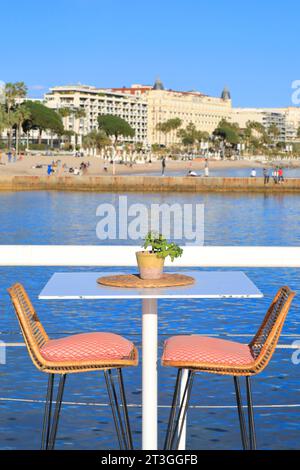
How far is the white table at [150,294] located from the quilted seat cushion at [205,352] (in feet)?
0.40

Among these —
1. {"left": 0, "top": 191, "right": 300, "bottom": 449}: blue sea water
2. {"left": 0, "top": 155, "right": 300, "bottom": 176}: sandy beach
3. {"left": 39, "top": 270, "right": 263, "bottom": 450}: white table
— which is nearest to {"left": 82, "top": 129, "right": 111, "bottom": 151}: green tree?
{"left": 0, "top": 155, "right": 300, "bottom": 176}: sandy beach

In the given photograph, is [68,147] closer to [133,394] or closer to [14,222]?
[14,222]

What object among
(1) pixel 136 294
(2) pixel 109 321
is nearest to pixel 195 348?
(1) pixel 136 294

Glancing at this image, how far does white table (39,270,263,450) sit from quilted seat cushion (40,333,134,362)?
4.7 inches

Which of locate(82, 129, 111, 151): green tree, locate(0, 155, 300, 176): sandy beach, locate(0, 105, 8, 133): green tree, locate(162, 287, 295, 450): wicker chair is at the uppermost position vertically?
locate(0, 105, 8, 133): green tree

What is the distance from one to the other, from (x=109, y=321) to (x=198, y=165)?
437ft

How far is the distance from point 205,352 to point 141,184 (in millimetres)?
65191

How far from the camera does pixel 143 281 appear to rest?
14.7ft

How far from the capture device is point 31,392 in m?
6.80

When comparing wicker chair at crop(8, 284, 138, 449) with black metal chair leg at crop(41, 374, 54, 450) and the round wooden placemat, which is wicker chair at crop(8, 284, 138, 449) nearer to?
black metal chair leg at crop(41, 374, 54, 450)

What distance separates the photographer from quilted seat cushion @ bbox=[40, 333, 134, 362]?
437 centimetres

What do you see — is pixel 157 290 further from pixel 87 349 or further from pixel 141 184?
pixel 141 184

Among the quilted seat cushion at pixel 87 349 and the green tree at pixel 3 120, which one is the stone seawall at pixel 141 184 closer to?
the green tree at pixel 3 120

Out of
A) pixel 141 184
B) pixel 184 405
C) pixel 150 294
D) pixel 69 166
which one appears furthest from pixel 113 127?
pixel 150 294
